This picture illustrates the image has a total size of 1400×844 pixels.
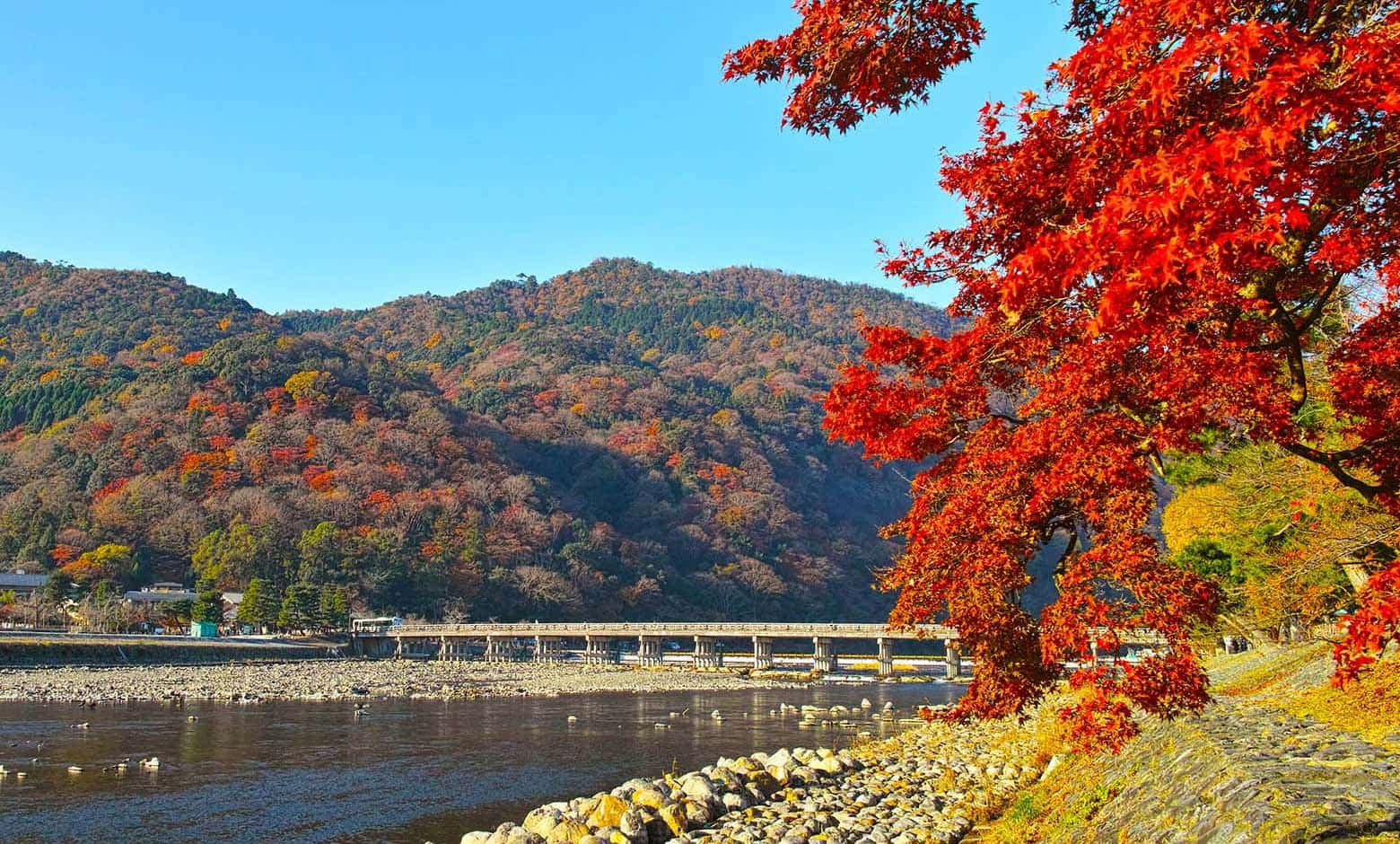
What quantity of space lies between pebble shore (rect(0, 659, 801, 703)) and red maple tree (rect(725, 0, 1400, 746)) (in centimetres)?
3195

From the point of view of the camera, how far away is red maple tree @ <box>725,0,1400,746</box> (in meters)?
3.33

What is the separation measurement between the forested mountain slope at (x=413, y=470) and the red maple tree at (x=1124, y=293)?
64906 millimetres

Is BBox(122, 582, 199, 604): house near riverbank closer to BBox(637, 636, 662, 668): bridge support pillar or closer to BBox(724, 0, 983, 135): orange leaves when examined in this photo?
BBox(637, 636, 662, 668): bridge support pillar

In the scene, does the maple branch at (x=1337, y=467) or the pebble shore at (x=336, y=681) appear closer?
the maple branch at (x=1337, y=467)

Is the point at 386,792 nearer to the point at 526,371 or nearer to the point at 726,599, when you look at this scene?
the point at 726,599

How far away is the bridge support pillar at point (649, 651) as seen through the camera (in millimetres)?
63375

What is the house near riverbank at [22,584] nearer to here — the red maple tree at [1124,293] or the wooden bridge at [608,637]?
the wooden bridge at [608,637]

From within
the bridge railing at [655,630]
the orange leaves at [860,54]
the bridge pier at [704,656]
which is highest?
the orange leaves at [860,54]

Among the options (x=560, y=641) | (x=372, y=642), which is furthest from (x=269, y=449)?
(x=560, y=641)

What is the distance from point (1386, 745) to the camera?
7.19 metres

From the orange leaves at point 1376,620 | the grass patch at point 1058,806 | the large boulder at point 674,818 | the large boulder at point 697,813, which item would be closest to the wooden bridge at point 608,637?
the large boulder at point 697,813

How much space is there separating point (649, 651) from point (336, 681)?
28038mm

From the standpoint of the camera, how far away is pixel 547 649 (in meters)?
71.1

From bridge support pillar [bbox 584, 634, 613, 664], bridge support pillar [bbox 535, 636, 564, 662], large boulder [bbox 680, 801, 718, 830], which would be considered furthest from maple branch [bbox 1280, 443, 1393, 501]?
bridge support pillar [bbox 535, 636, 564, 662]
